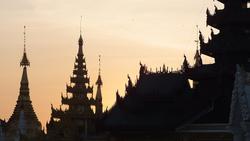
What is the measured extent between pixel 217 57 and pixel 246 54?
4.79ft

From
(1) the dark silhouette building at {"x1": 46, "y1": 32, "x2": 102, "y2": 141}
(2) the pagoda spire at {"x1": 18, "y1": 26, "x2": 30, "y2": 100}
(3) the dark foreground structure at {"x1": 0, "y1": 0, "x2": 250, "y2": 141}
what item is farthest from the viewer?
(2) the pagoda spire at {"x1": 18, "y1": 26, "x2": 30, "y2": 100}

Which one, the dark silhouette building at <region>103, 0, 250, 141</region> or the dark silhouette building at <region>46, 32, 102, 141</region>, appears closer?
the dark silhouette building at <region>103, 0, 250, 141</region>

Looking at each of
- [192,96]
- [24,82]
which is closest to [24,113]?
[24,82]

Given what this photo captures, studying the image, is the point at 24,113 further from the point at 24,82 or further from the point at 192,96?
the point at 192,96

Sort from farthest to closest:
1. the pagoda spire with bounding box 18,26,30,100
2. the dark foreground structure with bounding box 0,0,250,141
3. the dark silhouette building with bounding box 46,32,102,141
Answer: the pagoda spire with bounding box 18,26,30,100 < the dark silhouette building with bounding box 46,32,102,141 < the dark foreground structure with bounding box 0,0,250,141

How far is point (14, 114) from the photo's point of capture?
75688mm

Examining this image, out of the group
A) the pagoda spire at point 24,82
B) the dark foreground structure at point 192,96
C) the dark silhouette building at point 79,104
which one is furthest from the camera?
the pagoda spire at point 24,82

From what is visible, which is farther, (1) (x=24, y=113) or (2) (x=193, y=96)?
(1) (x=24, y=113)

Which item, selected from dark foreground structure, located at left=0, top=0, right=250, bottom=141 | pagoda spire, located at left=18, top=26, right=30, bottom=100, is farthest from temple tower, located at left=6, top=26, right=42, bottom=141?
dark foreground structure, located at left=0, top=0, right=250, bottom=141

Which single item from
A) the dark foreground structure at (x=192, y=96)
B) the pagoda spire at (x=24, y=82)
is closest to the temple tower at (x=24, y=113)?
the pagoda spire at (x=24, y=82)

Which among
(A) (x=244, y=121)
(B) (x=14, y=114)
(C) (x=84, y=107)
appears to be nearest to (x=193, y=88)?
(A) (x=244, y=121)

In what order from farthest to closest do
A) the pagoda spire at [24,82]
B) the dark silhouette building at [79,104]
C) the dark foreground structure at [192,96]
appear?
the pagoda spire at [24,82]
the dark silhouette building at [79,104]
the dark foreground structure at [192,96]

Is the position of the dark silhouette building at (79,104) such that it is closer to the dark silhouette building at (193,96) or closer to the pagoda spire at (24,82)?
the pagoda spire at (24,82)

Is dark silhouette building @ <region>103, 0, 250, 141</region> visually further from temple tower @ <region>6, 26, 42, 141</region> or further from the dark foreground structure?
temple tower @ <region>6, 26, 42, 141</region>
